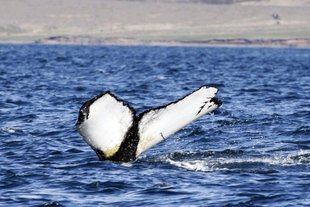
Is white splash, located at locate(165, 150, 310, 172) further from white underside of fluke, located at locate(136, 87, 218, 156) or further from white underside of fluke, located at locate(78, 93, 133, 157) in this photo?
white underside of fluke, located at locate(78, 93, 133, 157)

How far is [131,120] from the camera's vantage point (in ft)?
52.5

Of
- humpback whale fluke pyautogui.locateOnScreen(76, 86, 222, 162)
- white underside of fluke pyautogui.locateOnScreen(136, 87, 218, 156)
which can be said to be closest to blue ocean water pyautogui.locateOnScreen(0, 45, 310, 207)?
humpback whale fluke pyautogui.locateOnScreen(76, 86, 222, 162)

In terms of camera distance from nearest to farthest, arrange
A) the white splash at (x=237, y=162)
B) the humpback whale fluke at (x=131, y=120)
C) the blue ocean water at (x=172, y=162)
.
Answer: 1. the humpback whale fluke at (x=131, y=120)
2. the blue ocean water at (x=172, y=162)
3. the white splash at (x=237, y=162)

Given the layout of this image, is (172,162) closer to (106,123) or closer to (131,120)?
(131,120)

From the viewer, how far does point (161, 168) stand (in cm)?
1894

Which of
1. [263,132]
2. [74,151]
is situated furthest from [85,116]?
[263,132]

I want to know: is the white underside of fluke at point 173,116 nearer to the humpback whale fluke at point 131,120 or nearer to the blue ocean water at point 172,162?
the humpback whale fluke at point 131,120

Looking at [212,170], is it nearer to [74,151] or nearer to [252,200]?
→ [252,200]

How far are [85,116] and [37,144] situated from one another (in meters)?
7.47

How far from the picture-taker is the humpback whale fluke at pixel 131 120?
1548 centimetres

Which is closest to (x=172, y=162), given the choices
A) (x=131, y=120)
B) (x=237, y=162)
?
(x=237, y=162)

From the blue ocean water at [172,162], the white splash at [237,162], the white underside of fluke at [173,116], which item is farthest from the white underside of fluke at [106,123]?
the white splash at [237,162]

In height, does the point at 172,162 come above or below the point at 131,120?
below

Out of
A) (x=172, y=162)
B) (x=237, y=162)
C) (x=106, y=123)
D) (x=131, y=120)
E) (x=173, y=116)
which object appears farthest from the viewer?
(x=172, y=162)
